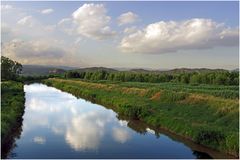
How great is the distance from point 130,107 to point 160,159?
554 inches

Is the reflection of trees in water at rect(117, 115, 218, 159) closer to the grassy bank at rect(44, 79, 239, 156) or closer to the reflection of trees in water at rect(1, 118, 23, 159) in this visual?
the grassy bank at rect(44, 79, 239, 156)

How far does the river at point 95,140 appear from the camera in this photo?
19.8 meters

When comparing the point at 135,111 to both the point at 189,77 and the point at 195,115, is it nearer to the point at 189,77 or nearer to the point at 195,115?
the point at 195,115

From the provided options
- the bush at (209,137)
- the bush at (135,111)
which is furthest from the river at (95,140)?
the bush at (135,111)

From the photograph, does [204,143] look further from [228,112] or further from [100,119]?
[100,119]

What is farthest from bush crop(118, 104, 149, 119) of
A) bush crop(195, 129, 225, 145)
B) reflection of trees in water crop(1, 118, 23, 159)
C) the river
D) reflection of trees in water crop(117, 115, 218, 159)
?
reflection of trees in water crop(1, 118, 23, 159)

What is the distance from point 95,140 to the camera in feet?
76.0

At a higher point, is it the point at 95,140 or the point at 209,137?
the point at 209,137

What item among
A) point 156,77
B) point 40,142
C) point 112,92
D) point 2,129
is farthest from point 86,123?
point 156,77

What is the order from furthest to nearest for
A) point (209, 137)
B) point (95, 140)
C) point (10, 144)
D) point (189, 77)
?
point (189, 77)
point (95, 140)
point (10, 144)
point (209, 137)

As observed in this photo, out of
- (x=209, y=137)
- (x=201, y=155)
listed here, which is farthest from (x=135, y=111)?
(x=201, y=155)

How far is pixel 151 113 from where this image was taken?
1176 inches

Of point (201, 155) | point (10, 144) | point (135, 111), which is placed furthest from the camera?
point (135, 111)

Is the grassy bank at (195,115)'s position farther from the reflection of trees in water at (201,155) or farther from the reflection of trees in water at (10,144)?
the reflection of trees in water at (10,144)
